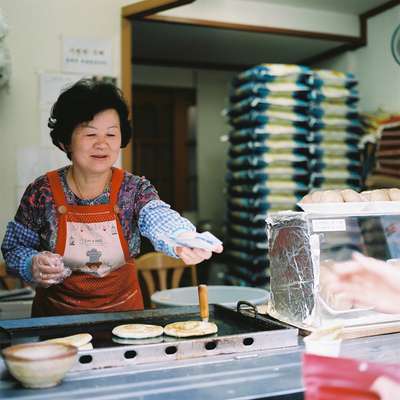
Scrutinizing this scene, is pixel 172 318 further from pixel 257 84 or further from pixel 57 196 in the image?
pixel 257 84

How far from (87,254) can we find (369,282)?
1.53 meters

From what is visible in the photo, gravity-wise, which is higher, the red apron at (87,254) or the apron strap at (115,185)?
the apron strap at (115,185)

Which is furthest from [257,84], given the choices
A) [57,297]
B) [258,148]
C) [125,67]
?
[57,297]

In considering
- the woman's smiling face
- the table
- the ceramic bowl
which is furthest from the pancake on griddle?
the table

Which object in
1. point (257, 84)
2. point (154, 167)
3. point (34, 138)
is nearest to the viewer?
point (34, 138)

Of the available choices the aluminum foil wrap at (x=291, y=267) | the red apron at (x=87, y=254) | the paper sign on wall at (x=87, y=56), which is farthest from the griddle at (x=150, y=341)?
the paper sign on wall at (x=87, y=56)

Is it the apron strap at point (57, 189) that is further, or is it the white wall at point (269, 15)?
the white wall at point (269, 15)

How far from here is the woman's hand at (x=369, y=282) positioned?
3.60 ft

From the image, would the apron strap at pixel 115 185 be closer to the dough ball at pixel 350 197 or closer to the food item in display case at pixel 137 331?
the food item in display case at pixel 137 331

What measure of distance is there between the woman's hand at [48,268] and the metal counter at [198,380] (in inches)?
22.8

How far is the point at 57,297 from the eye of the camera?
244 cm

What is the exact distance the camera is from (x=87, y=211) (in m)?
2.42

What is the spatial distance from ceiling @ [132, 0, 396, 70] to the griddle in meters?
2.80

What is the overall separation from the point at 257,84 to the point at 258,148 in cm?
51
